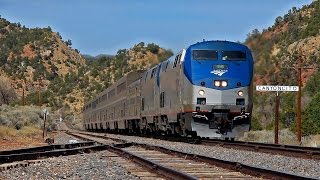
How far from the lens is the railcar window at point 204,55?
23891 mm

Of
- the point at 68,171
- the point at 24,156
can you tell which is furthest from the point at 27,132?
the point at 68,171

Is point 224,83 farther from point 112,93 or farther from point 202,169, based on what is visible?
point 112,93

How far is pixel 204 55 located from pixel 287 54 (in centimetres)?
6235

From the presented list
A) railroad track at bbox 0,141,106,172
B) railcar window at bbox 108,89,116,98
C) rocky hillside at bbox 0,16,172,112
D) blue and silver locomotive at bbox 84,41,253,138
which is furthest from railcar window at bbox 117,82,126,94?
rocky hillside at bbox 0,16,172,112

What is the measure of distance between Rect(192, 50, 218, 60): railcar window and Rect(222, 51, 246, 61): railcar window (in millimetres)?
359

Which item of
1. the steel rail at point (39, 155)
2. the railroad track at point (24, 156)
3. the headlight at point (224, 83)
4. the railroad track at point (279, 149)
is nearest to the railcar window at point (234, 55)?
the headlight at point (224, 83)

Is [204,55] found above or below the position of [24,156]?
above

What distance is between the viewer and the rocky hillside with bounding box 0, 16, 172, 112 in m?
128

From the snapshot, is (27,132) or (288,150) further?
(27,132)

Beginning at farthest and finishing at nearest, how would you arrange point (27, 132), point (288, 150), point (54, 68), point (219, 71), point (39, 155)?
point (54, 68)
point (27, 132)
point (219, 71)
point (288, 150)
point (39, 155)

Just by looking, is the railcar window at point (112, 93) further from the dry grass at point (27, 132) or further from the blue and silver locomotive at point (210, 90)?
the blue and silver locomotive at point (210, 90)

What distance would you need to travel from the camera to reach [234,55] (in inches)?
952

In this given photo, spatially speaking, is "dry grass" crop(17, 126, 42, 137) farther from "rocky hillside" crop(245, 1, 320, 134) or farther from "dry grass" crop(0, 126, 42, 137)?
"rocky hillside" crop(245, 1, 320, 134)

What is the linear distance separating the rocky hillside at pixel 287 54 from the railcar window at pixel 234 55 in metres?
33.5
